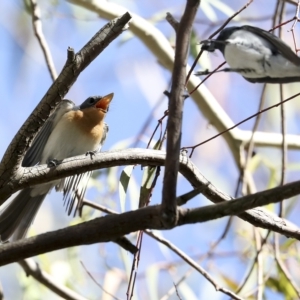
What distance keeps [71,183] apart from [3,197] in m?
0.84

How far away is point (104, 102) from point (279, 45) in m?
1.67

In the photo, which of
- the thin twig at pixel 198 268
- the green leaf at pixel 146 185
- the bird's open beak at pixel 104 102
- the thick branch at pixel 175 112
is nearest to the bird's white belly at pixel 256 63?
the thick branch at pixel 175 112

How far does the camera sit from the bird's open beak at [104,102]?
2.89 meters

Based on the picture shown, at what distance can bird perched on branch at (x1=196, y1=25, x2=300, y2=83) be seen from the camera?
1.29 metres

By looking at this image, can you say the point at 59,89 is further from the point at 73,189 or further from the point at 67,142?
the point at 67,142

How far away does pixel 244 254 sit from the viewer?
2.89 meters

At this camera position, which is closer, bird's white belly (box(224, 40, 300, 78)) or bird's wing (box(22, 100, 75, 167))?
bird's white belly (box(224, 40, 300, 78))

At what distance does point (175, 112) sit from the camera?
111 cm

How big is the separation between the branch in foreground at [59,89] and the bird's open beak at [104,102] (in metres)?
1.37

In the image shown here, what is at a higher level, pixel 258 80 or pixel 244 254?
pixel 244 254

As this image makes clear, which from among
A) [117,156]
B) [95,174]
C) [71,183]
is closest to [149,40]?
[95,174]

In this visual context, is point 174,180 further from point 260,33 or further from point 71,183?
point 71,183

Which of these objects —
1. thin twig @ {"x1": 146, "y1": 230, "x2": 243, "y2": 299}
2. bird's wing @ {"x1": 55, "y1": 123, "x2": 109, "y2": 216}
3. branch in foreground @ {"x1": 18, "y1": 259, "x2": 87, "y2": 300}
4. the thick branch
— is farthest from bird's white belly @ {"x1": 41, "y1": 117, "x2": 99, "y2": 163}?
the thick branch

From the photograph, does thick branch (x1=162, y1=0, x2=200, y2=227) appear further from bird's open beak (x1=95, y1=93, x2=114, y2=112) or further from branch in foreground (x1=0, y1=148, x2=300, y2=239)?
bird's open beak (x1=95, y1=93, x2=114, y2=112)
